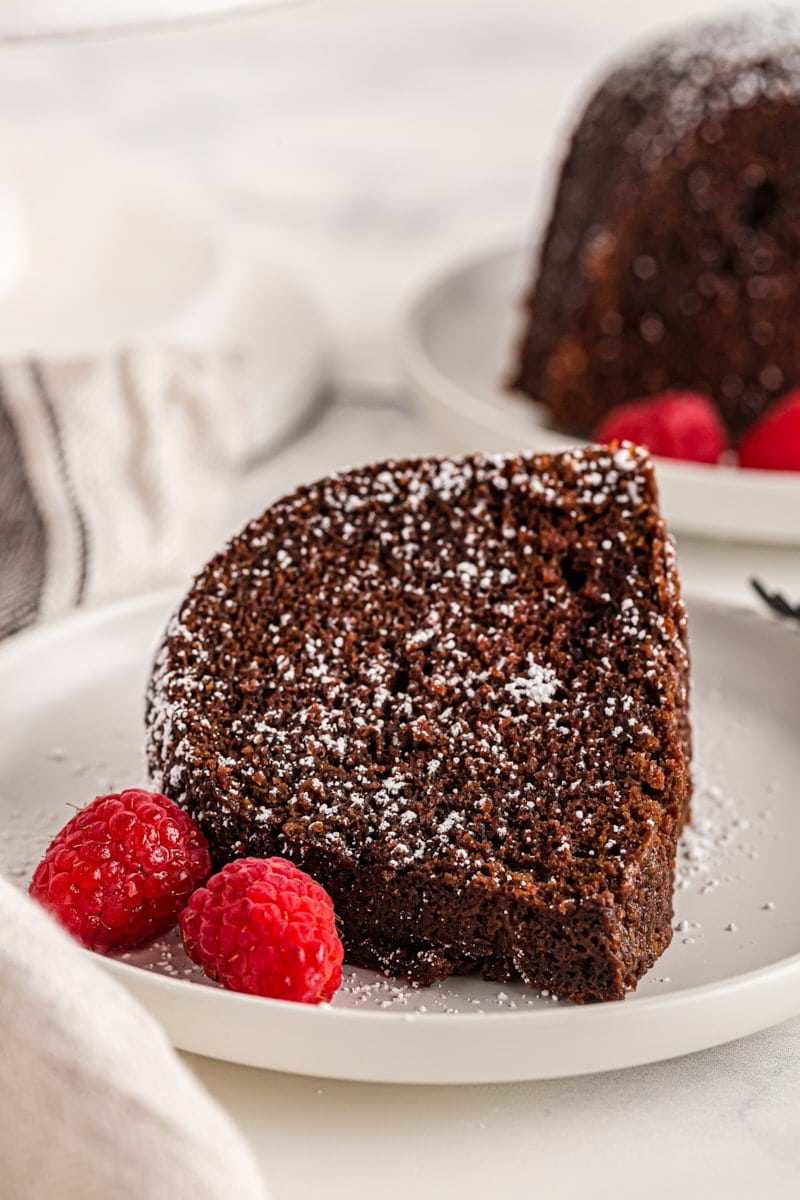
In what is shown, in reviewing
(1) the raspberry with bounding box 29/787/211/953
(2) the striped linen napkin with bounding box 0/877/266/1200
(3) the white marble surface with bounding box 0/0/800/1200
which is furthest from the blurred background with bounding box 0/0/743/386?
(2) the striped linen napkin with bounding box 0/877/266/1200

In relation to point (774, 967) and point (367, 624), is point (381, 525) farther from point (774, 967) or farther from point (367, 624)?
point (774, 967)

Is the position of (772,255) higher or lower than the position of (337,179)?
A: higher

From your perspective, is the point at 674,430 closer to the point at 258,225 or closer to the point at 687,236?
the point at 687,236

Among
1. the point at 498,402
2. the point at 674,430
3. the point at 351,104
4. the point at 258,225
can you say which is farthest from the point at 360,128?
the point at 674,430

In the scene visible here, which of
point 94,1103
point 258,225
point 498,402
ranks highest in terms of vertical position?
point 94,1103

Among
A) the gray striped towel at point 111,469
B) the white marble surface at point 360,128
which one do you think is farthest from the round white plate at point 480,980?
the white marble surface at point 360,128

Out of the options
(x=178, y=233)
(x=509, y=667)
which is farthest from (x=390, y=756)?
(x=178, y=233)
